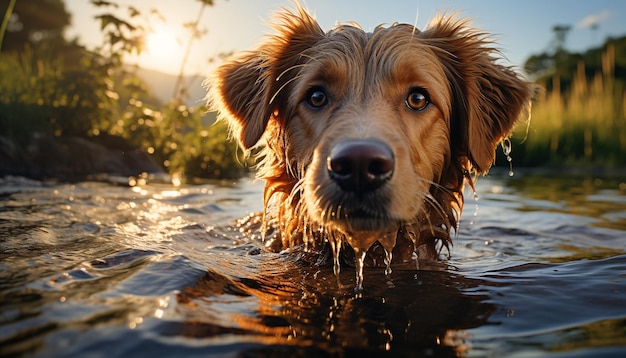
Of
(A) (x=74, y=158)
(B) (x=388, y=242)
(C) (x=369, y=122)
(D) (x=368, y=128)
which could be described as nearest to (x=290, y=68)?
(C) (x=369, y=122)

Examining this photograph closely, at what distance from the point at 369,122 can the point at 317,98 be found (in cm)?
79

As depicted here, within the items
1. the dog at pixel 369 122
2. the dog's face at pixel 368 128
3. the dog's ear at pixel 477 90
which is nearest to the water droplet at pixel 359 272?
the dog at pixel 369 122

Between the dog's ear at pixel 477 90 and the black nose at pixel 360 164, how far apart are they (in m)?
1.69

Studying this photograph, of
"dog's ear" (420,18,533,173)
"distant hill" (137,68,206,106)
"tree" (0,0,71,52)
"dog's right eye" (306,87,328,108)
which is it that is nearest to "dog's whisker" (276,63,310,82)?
"dog's right eye" (306,87,328,108)

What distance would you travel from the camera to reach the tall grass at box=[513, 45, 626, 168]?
17406 millimetres

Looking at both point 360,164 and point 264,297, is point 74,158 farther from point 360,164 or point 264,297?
point 360,164

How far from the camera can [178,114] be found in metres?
11.1

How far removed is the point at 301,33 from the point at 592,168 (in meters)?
14.8

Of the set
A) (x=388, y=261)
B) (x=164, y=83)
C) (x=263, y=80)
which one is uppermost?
(x=164, y=83)

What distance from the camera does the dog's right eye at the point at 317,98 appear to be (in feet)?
13.8

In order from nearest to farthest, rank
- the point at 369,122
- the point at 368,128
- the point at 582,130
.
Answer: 1. the point at 368,128
2. the point at 369,122
3. the point at 582,130

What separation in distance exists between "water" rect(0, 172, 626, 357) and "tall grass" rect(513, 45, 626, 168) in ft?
42.9

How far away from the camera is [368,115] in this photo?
3736 millimetres

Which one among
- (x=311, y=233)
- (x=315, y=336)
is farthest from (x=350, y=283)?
(x=315, y=336)
